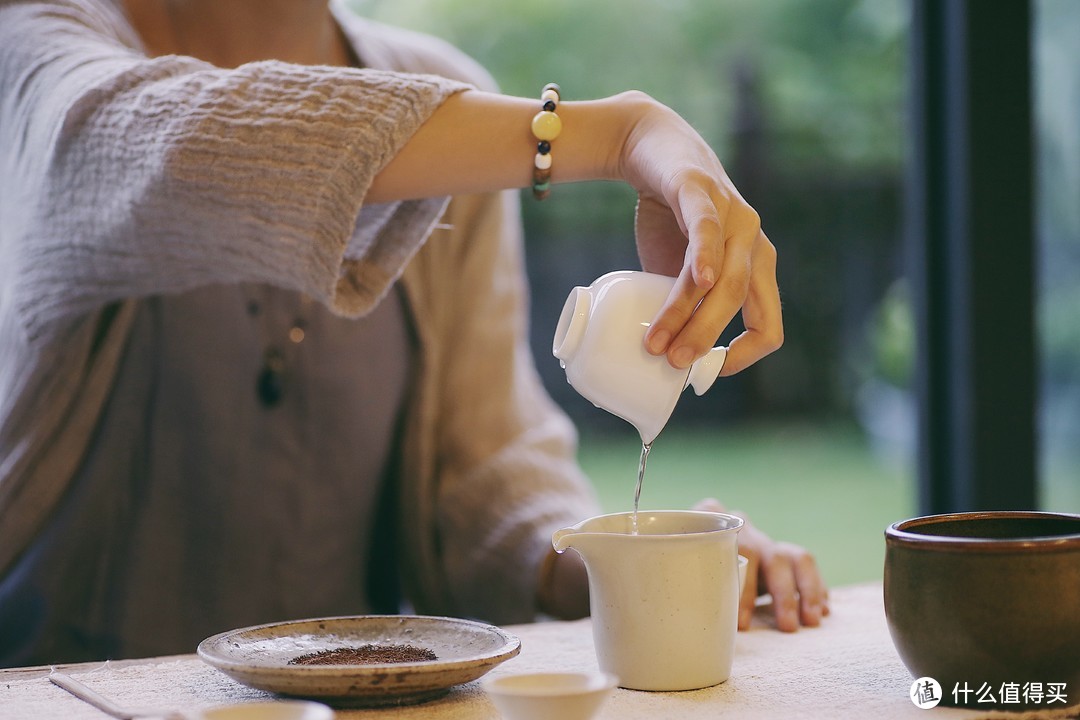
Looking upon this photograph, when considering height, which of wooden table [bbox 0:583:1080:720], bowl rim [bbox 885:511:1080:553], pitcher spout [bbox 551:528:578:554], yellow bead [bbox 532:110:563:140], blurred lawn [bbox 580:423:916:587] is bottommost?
blurred lawn [bbox 580:423:916:587]

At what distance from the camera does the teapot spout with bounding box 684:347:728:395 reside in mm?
912

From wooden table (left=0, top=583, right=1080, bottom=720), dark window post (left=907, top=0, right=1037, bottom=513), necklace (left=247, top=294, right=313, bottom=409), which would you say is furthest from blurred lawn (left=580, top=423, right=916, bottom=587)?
wooden table (left=0, top=583, right=1080, bottom=720)

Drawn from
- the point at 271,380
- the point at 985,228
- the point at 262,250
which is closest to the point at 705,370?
the point at 262,250

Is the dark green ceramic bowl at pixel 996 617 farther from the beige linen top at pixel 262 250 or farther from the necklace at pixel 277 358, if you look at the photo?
the necklace at pixel 277 358

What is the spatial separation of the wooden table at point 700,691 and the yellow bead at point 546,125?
0.46 m

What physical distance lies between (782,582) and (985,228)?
3.44 feet

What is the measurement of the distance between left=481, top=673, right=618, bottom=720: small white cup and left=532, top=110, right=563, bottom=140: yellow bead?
1.63 feet

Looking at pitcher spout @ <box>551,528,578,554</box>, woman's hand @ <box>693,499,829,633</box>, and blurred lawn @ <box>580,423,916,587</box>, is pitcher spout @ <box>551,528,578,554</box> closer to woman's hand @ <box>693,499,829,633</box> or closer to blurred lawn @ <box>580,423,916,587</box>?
woman's hand @ <box>693,499,829,633</box>

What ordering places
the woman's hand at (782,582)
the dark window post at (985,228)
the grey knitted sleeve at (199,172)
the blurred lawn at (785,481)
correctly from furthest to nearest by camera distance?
the blurred lawn at (785,481)
the dark window post at (985,228)
the woman's hand at (782,582)
the grey knitted sleeve at (199,172)

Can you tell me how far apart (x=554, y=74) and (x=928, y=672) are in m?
6.76

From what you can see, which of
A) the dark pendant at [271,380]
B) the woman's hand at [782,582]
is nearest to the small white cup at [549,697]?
the woman's hand at [782,582]

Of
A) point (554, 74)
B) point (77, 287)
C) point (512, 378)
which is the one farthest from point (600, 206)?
point (77, 287)

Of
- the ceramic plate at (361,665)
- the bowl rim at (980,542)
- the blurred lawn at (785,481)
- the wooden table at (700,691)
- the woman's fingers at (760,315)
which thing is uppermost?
the woman's fingers at (760,315)

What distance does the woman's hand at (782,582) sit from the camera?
1.11 meters
